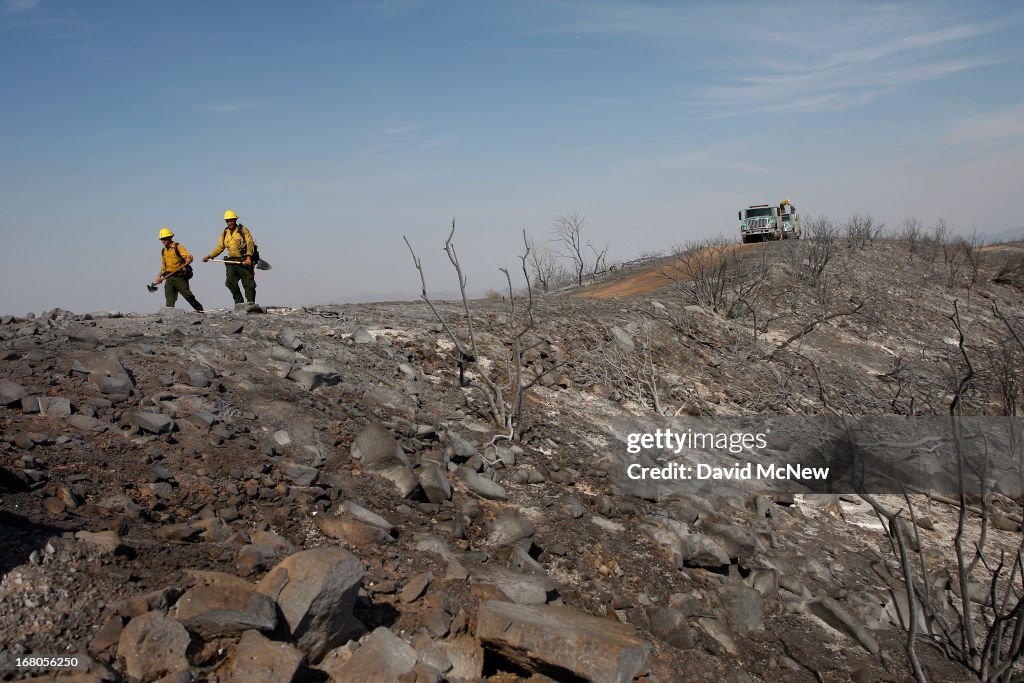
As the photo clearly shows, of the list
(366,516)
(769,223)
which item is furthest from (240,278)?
(769,223)

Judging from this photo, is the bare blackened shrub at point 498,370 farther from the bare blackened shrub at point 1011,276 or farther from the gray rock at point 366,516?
the bare blackened shrub at point 1011,276

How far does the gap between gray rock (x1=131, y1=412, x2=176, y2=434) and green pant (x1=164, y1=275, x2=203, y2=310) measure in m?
4.49

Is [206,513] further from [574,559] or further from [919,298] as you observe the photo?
[919,298]

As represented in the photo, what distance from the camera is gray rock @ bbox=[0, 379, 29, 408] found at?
4414 millimetres

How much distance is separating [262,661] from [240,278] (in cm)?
709

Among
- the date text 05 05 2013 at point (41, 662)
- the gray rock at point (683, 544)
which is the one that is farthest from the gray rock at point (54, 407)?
the gray rock at point (683, 544)

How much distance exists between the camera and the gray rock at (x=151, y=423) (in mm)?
4516

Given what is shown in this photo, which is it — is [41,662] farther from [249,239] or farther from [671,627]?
[249,239]

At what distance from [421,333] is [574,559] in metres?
3.98

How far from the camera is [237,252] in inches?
357

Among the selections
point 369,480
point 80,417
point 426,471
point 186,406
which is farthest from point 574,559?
point 80,417

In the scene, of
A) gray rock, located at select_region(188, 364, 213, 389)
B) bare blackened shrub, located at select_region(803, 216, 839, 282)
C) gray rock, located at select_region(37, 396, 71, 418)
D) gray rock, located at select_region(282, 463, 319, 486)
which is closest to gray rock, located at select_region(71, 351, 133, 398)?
gray rock, located at select_region(37, 396, 71, 418)

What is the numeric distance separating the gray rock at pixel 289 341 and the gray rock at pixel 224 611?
3752mm

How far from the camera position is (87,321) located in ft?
21.9
